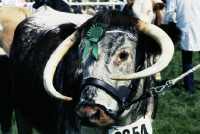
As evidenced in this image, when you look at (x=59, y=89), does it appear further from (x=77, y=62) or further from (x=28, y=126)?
(x=28, y=126)

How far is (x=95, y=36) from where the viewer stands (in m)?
4.05

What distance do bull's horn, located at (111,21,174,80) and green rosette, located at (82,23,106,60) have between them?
1.03 feet

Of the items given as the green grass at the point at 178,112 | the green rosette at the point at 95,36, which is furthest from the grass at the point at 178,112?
the green rosette at the point at 95,36

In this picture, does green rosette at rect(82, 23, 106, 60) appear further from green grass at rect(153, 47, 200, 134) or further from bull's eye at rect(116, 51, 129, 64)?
green grass at rect(153, 47, 200, 134)

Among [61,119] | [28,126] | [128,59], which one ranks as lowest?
[28,126]

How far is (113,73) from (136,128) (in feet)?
2.18

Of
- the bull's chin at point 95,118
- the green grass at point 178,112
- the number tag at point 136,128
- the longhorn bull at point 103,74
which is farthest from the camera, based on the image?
the green grass at point 178,112

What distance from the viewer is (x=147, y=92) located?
4.27 metres

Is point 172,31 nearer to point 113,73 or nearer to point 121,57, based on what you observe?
point 121,57

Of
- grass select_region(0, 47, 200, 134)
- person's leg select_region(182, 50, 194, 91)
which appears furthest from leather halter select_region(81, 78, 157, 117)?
person's leg select_region(182, 50, 194, 91)

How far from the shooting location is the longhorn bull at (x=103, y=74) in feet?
12.6

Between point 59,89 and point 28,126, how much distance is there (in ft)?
5.81

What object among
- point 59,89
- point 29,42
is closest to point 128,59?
point 59,89

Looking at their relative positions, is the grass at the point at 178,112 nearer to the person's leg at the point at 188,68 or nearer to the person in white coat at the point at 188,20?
the person's leg at the point at 188,68
